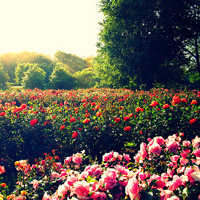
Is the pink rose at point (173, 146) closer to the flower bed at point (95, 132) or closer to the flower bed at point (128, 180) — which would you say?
the flower bed at point (128, 180)

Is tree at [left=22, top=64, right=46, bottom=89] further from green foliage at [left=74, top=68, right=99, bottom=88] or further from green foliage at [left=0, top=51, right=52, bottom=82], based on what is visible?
green foliage at [left=0, top=51, right=52, bottom=82]

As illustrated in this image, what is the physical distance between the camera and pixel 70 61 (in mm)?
52656

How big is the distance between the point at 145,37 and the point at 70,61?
40021 millimetres

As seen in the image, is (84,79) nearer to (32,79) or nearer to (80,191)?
(32,79)

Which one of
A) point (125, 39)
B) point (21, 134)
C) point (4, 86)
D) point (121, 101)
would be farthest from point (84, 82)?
point (21, 134)

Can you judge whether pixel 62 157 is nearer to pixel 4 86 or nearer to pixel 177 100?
pixel 177 100

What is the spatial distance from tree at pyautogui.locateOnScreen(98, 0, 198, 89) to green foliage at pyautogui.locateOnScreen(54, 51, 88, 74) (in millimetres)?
37463

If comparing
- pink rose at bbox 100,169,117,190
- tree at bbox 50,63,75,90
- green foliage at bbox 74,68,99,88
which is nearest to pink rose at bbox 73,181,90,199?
pink rose at bbox 100,169,117,190

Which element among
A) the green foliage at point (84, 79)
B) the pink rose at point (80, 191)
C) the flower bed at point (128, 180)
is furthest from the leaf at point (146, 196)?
the green foliage at point (84, 79)

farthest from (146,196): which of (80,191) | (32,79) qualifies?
(32,79)

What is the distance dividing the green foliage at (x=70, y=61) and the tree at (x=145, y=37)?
123 feet

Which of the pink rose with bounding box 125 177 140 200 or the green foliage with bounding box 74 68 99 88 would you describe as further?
the green foliage with bounding box 74 68 99 88

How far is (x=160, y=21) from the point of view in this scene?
47.9 ft

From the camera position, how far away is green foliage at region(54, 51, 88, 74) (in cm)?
5259
